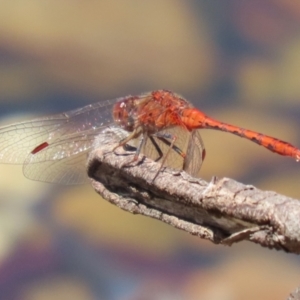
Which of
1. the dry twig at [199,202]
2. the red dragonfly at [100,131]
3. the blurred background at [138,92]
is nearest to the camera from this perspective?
the dry twig at [199,202]

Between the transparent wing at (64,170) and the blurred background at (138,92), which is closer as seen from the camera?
the transparent wing at (64,170)

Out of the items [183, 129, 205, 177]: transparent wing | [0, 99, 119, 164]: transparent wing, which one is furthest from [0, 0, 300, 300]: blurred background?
[0, 99, 119, 164]: transparent wing

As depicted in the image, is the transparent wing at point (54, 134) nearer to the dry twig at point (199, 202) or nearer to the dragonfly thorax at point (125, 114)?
the dragonfly thorax at point (125, 114)

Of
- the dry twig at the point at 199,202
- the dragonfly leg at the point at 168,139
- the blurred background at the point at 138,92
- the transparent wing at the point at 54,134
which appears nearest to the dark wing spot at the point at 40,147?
the transparent wing at the point at 54,134

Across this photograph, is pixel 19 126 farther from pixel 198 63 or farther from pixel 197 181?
pixel 198 63

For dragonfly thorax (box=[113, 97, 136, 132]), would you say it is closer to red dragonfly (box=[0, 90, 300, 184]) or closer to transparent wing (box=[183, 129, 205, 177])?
red dragonfly (box=[0, 90, 300, 184])

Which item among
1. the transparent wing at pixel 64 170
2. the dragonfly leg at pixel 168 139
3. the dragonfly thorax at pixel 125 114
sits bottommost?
the transparent wing at pixel 64 170
